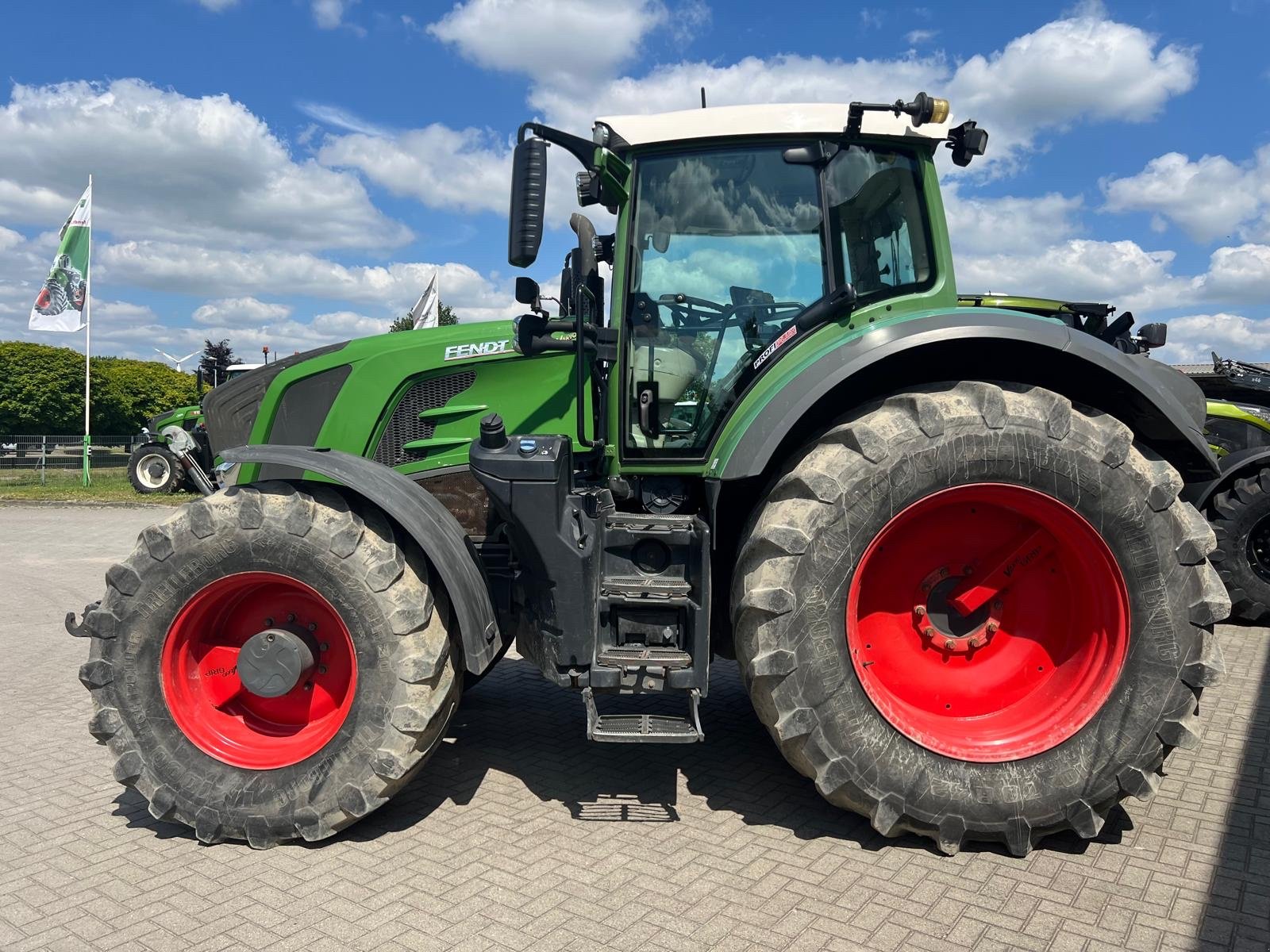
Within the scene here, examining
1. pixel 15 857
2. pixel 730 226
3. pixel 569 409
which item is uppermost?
pixel 730 226

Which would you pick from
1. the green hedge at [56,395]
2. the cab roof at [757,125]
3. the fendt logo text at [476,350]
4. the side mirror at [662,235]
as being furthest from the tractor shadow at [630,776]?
the green hedge at [56,395]

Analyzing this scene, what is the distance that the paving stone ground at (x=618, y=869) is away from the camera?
9.17 ft

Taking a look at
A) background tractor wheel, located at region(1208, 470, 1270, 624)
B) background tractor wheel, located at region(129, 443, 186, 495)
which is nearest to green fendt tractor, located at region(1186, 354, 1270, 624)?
background tractor wheel, located at region(1208, 470, 1270, 624)

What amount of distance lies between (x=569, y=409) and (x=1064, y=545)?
7.00 feet

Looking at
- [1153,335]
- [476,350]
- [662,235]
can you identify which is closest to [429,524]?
[476,350]

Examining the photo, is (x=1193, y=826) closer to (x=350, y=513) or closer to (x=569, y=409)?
(x=569, y=409)

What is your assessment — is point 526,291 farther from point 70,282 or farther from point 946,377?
point 70,282

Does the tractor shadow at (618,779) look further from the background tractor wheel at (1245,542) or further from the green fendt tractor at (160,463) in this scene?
the green fendt tractor at (160,463)

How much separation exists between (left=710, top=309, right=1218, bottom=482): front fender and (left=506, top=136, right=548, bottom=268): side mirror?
105 cm

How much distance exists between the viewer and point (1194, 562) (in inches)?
131

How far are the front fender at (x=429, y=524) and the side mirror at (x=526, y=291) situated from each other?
88 centimetres

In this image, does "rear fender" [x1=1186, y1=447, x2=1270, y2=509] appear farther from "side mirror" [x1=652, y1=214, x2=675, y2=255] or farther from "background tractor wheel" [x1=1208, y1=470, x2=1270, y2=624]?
"side mirror" [x1=652, y1=214, x2=675, y2=255]

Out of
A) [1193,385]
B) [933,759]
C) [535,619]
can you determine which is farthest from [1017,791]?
[1193,385]

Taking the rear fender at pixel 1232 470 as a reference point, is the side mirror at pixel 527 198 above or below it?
above
